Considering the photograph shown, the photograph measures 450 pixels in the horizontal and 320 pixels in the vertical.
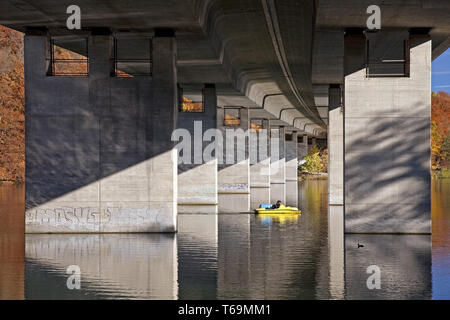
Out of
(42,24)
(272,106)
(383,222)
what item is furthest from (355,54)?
(272,106)

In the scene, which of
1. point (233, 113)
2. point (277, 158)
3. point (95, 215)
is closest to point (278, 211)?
point (95, 215)

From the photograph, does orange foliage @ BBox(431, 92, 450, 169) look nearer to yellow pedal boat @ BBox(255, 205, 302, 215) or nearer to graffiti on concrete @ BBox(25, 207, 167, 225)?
yellow pedal boat @ BBox(255, 205, 302, 215)

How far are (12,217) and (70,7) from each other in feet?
57.0

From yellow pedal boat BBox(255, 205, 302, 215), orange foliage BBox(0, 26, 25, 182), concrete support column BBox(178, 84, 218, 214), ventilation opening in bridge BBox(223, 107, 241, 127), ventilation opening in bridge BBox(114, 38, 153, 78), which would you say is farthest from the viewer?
orange foliage BBox(0, 26, 25, 182)

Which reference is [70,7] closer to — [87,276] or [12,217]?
[87,276]

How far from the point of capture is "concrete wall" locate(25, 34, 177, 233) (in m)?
32.6

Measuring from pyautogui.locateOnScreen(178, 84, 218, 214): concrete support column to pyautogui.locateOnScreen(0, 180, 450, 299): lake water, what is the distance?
55.1 feet

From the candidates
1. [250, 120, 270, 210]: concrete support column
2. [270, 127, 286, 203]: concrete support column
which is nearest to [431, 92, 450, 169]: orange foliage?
[270, 127, 286, 203]: concrete support column

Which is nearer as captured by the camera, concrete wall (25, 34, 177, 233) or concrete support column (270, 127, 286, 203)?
concrete wall (25, 34, 177, 233)

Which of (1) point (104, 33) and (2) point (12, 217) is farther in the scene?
(2) point (12, 217)

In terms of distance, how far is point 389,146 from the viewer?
3173cm

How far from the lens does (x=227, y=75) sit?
47.5 meters

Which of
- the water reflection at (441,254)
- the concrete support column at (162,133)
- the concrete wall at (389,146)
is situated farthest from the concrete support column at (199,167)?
the concrete wall at (389,146)
